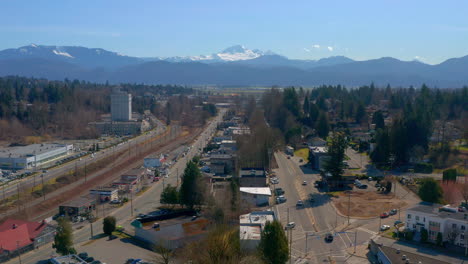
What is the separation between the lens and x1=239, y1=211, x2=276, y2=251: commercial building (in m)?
6.95

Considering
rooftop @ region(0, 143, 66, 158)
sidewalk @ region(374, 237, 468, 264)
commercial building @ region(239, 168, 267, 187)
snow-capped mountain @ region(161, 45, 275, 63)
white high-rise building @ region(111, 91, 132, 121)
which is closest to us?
sidewalk @ region(374, 237, 468, 264)

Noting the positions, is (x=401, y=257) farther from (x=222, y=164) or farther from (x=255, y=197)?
(x=222, y=164)

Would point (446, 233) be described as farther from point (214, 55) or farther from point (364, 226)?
point (214, 55)

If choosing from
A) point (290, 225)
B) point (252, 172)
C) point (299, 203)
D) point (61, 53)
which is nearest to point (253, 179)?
point (252, 172)

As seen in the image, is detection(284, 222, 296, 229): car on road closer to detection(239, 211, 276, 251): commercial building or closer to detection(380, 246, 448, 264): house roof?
detection(239, 211, 276, 251): commercial building

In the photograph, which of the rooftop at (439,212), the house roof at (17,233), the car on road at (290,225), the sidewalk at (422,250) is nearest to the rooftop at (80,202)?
the house roof at (17,233)

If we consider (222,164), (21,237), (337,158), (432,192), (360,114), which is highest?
(360,114)

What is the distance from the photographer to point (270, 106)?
22250mm

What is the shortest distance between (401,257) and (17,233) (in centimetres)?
664

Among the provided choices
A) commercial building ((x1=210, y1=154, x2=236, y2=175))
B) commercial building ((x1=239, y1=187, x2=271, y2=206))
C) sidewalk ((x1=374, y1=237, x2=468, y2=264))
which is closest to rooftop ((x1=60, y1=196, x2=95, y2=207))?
commercial building ((x1=239, y1=187, x2=271, y2=206))

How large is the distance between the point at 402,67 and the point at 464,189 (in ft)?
321

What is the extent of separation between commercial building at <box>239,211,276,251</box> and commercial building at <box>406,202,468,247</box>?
2609mm

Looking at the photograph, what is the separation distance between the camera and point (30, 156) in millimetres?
14375

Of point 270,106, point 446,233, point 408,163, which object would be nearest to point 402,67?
point 270,106
